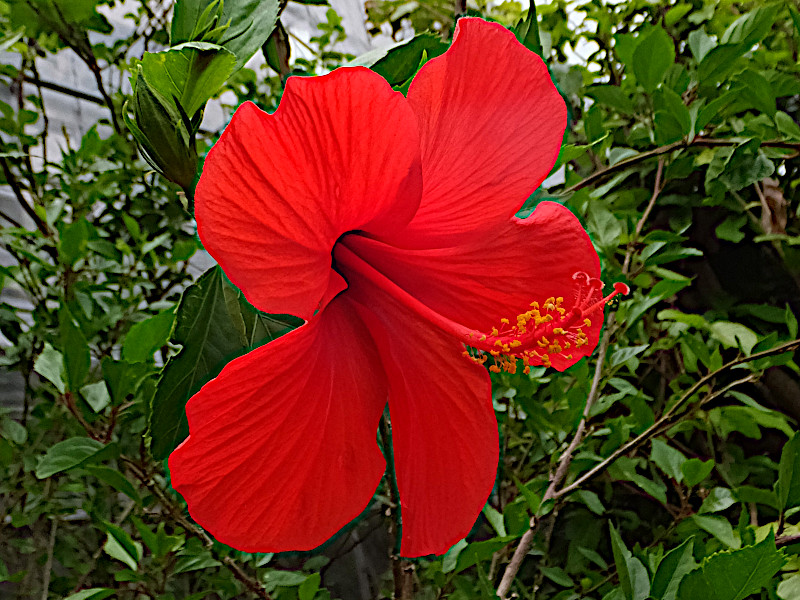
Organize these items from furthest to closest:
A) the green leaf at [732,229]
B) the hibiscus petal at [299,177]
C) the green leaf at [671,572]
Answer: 1. the green leaf at [732,229]
2. the green leaf at [671,572]
3. the hibiscus petal at [299,177]

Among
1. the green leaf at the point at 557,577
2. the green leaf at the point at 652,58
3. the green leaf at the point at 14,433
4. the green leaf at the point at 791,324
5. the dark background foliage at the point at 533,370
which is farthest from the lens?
the green leaf at the point at 14,433

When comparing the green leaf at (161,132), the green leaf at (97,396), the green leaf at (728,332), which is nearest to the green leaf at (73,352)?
the green leaf at (97,396)

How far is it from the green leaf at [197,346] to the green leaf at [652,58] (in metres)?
0.59

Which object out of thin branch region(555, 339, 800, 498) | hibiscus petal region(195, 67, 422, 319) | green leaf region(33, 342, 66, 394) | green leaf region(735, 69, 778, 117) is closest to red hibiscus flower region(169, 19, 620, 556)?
hibiscus petal region(195, 67, 422, 319)

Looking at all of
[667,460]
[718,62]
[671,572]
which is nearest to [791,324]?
[667,460]

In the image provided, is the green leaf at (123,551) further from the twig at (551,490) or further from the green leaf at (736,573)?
the green leaf at (736,573)

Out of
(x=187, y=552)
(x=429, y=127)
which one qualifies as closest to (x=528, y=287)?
(x=429, y=127)

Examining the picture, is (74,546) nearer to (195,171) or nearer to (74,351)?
(74,351)

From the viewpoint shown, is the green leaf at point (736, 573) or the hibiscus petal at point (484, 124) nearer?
the hibiscus petal at point (484, 124)

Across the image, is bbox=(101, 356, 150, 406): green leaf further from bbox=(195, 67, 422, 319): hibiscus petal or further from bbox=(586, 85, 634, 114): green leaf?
bbox=(586, 85, 634, 114): green leaf

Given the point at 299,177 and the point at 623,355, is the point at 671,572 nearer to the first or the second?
the point at 623,355

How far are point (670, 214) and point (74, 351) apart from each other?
1.41 meters

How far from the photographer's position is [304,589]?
64 cm

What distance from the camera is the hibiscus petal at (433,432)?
27 cm
